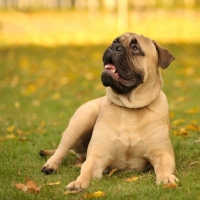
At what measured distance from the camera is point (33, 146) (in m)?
7.29

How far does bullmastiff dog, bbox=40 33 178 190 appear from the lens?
18.6 ft

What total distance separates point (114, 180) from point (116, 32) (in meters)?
19.1

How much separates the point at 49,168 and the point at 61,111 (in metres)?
4.22

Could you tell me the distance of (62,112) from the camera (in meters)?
9.96

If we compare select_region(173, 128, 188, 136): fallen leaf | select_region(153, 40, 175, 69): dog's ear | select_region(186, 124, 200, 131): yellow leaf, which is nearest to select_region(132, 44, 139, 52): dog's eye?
select_region(153, 40, 175, 69): dog's ear

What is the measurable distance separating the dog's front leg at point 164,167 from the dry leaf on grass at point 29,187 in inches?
44.1

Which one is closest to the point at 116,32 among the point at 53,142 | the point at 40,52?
the point at 40,52

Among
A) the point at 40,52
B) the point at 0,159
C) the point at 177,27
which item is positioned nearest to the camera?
the point at 0,159

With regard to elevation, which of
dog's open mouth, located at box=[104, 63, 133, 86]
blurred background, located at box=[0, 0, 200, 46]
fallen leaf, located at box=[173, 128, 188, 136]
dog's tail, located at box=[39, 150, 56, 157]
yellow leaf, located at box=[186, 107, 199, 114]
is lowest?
blurred background, located at box=[0, 0, 200, 46]

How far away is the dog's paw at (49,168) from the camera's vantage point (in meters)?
5.89

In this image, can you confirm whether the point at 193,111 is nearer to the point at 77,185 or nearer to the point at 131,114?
the point at 131,114

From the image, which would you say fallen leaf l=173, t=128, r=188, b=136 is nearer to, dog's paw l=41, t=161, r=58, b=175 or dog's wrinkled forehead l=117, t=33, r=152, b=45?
dog's wrinkled forehead l=117, t=33, r=152, b=45

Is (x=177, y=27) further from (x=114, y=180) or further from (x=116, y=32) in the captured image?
(x=114, y=180)

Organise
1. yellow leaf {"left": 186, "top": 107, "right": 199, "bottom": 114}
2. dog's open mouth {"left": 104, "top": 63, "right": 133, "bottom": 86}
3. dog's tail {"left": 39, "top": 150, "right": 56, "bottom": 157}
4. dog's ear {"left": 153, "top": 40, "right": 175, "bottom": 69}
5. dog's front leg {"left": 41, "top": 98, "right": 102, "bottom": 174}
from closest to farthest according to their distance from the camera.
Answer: dog's open mouth {"left": 104, "top": 63, "right": 133, "bottom": 86} → dog's ear {"left": 153, "top": 40, "right": 175, "bottom": 69} → dog's front leg {"left": 41, "top": 98, "right": 102, "bottom": 174} → dog's tail {"left": 39, "top": 150, "right": 56, "bottom": 157} → yellow leaf {"left": 186, "top": 107, "right": 199, "bottom": 114}
